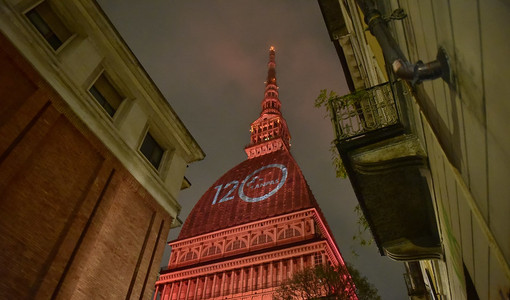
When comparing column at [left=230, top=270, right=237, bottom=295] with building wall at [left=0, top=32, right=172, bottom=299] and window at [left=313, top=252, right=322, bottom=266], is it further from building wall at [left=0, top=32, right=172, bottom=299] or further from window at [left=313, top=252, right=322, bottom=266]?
building wall at [left=0, top=32, right=172, bottom=299]

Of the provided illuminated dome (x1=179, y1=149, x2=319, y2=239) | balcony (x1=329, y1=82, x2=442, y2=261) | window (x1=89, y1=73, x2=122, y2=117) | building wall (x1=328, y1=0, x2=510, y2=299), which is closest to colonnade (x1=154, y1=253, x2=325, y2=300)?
illuminated dome (x1=179, y1=149, x2=319, y2=239)

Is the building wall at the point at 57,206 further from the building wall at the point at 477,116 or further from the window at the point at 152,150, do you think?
the building wall at the point at 477,116

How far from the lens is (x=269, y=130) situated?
85.1 metres

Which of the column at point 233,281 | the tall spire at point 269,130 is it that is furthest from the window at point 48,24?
the tall spire at point 269,130

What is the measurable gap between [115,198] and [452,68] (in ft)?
34.8

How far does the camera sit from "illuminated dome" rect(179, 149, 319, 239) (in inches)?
2117

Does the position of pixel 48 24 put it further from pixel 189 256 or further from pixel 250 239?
pixel 189 256

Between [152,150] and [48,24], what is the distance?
555 centimetres

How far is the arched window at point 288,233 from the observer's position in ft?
154

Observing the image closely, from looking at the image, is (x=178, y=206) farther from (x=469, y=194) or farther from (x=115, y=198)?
(x=469, y=194)

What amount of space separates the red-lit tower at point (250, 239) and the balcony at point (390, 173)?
3584 cm

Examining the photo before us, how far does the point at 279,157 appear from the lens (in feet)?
234

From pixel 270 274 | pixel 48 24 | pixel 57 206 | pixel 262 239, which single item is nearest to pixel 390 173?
pixel 57 206

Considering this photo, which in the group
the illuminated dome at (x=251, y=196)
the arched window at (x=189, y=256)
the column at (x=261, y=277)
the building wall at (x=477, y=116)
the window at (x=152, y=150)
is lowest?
the building wall at (x=477, y=116)
